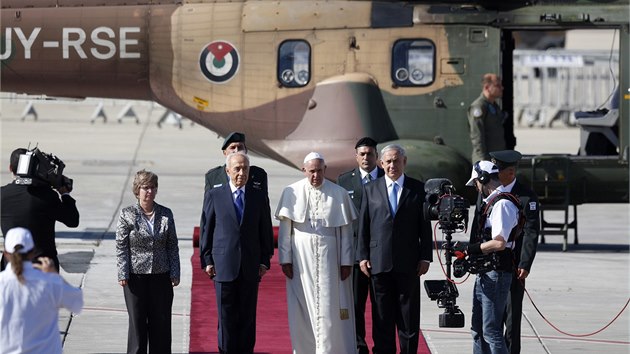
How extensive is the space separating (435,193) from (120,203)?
11.3 m

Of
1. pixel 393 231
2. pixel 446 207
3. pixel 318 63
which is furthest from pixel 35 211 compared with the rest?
pixel 318 63

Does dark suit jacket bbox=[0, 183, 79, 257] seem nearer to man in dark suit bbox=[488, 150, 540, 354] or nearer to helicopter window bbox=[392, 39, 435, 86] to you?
man in dark suit bbox=[488, 150, 540, 354]

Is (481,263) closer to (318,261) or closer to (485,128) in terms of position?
(318,261)

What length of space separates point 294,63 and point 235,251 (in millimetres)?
5836

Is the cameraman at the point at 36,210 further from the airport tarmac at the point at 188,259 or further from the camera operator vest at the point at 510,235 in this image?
the camera operator vest at the point at 510,235

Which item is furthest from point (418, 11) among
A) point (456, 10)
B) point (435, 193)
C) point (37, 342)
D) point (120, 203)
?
point (37, 342)

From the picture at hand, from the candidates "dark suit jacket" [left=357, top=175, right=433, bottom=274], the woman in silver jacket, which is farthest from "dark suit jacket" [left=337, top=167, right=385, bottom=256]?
the woman in silver jacket

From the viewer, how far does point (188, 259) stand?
15062 millimetres

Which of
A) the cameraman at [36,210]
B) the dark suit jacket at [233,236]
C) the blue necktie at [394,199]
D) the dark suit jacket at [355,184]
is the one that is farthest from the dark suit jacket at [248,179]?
the cameraman at [36,210]

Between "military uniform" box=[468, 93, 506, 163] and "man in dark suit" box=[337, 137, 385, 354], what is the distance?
4.22m

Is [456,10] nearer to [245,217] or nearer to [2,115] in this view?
[245,217]

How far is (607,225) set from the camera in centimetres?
1941

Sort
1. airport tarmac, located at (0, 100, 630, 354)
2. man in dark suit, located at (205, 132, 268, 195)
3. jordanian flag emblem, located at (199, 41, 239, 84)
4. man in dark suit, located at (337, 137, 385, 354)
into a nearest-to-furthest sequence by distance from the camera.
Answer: man in dark suit, located at (337, 137, 385, 354) → man in dark suit, located at (205, 132, 268, 195) → airport tarmac, located at (0, 100, 630, 354) → jordanian flag emblem, located at (199, 41, 239, 84)

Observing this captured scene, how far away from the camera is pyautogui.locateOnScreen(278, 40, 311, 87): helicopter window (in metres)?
15.4
